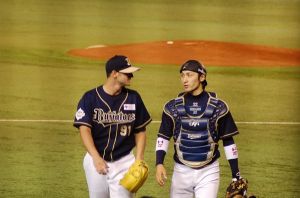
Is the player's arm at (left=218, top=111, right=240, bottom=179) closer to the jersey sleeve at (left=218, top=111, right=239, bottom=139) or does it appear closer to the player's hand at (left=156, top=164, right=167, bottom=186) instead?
the jersey sleeve at (left=218, top=111, right=239, bottom=139)

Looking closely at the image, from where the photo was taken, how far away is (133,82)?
551 inches

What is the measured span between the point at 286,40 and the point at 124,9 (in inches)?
273

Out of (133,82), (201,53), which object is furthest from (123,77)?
(201,53)

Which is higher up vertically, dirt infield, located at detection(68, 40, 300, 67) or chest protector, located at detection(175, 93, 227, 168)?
chest protector, located at detection(175, 93, 227, 168)

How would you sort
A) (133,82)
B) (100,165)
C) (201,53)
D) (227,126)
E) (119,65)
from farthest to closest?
(201,53) → (133,82) → (119,65) → (227,126) → (100,165)

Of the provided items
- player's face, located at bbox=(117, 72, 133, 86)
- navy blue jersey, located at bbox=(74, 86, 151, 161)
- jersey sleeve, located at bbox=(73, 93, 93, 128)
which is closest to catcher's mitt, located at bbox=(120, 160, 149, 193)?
navy blue jersey, located at bbox=(74, 86, 151, 161)

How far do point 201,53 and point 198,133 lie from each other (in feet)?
38.2

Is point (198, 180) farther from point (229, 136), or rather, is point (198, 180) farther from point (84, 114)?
point (84, 114)

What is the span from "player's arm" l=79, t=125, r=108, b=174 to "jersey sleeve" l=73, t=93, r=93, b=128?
0.03 metres

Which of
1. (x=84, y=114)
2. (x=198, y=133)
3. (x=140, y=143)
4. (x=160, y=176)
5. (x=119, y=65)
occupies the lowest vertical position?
(x=160, y=176)

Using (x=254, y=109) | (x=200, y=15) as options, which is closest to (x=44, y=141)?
(x=254, y=109)

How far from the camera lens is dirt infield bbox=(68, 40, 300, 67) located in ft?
54.8

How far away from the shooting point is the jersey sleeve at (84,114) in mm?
5844

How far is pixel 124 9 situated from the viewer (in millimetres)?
25281
